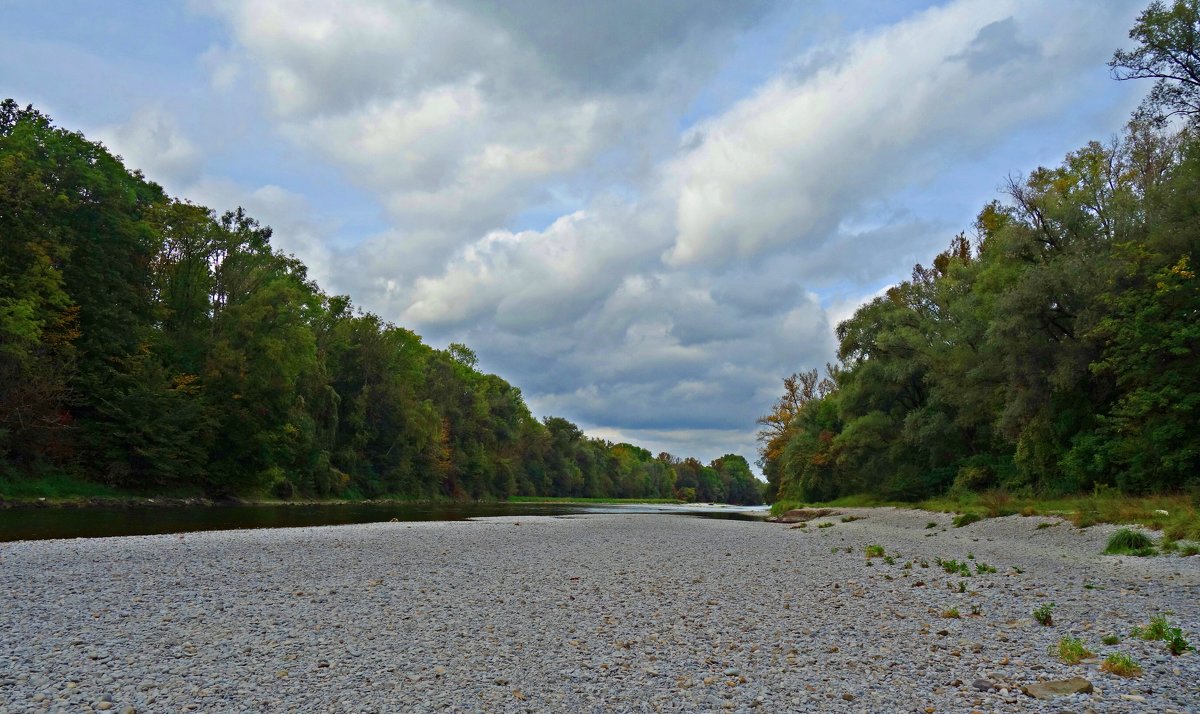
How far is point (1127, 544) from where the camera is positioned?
1542cm

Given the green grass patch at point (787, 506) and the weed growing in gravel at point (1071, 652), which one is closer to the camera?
the weed growing in gravel at point (1071, 652)

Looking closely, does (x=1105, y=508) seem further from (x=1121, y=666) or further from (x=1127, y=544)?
(x=1121, y=666)

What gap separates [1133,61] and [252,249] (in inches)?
2175

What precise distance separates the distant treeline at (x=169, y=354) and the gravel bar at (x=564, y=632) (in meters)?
24.4

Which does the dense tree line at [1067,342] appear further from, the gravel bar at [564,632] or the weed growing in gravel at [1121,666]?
the weed growing in gravel at [1121,666]

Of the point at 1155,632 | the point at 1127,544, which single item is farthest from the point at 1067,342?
the point at 1155,632

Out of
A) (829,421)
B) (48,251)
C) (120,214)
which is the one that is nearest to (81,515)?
(48,251)

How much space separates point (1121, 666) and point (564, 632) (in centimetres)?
559

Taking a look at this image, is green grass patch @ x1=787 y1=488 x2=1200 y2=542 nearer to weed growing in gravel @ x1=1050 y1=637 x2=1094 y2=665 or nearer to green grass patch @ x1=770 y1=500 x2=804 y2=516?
weed growing in gravel @ x1=1050 y1=637 x2=1094 y2=665

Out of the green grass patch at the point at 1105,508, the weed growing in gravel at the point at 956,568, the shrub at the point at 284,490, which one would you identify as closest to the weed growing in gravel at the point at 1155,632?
the weed growing in gravel at the point at 956,568

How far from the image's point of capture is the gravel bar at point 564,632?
570 centimetres

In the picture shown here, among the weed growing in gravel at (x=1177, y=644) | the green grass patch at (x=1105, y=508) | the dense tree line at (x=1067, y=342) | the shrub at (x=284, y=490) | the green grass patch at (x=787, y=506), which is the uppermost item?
the dense tree line at (x=1067, y=342)

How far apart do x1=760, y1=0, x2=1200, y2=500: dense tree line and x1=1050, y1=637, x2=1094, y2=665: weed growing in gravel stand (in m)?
19.7

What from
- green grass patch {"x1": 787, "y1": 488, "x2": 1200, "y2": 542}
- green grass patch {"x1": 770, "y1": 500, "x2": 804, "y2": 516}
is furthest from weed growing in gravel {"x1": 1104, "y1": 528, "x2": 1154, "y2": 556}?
green grass patch {"x1": 770, "y1": 500, "x2": 804, "y2": 516}
